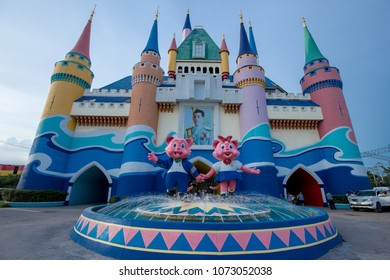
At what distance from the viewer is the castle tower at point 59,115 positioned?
1353 centimetres

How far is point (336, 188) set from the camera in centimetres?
1395

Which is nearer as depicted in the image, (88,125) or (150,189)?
(150,189)

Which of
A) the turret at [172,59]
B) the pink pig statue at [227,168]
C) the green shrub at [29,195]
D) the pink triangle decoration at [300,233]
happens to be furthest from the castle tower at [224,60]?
the pink triangle decoration at [300,233]

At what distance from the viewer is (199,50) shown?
22875mm

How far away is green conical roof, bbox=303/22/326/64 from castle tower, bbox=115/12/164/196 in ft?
47.6

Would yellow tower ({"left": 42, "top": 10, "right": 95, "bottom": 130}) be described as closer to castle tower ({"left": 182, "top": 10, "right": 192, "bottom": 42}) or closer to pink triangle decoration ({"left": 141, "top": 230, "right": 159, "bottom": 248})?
pink triangle decoration ({"left": 141, "top": 230, "right": 159, "bottom": 248})

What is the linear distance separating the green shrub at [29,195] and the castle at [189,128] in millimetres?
830

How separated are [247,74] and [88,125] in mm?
14770

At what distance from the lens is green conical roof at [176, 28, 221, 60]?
22.4 metres

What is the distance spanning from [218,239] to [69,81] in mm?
18616

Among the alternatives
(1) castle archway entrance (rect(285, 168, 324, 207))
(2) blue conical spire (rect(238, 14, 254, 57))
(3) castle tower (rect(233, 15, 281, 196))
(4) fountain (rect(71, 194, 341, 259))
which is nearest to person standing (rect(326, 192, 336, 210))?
(1) castle archway entrance (rect(285, 168, 324, 207))

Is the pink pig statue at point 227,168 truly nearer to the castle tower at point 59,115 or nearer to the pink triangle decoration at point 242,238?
the pink triangle decoration at point 242,238
